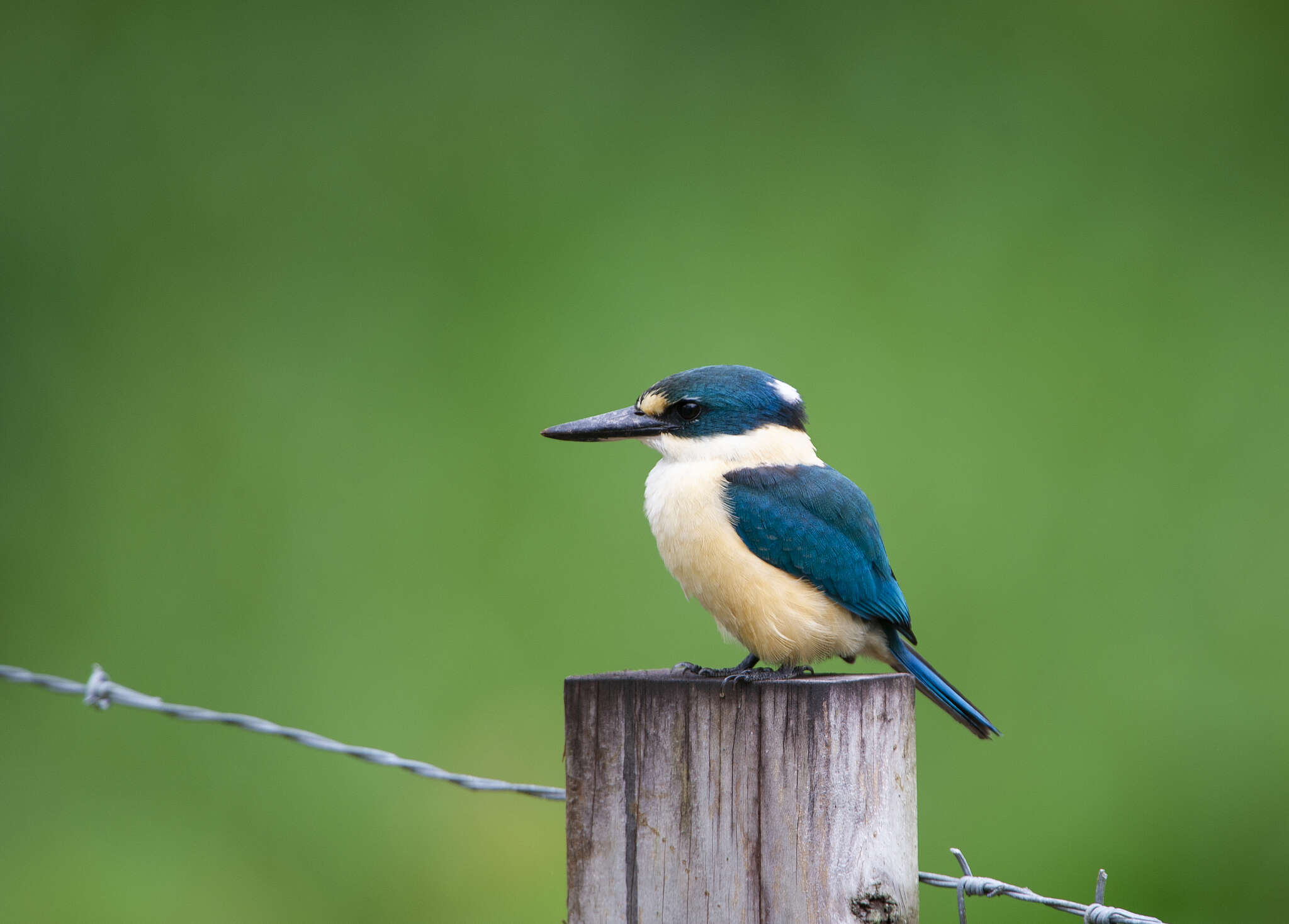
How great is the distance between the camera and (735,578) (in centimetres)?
220

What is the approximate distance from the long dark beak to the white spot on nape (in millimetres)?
245

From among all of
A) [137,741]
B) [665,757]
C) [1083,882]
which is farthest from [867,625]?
[137,741]

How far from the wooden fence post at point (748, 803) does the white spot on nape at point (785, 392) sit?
901mm

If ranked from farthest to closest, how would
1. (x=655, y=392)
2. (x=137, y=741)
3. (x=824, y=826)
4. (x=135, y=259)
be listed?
1. (x=135, y=259)
2. (x=137, y=741)
3. (x=655, y=392)
4. (x=824, y=826)

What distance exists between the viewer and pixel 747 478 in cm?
228

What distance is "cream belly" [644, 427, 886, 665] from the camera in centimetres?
218

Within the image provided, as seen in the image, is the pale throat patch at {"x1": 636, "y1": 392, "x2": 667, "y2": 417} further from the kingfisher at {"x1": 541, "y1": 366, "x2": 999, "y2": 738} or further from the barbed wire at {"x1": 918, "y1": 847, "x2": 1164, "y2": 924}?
the barbed wire at {"x1": 918, "y1": 847, "x2": 1164, "y2": 924}

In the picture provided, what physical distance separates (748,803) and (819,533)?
746mm

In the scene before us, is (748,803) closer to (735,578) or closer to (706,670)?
(706,670)

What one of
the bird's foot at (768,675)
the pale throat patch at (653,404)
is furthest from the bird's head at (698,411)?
the bird's foot at (768,675)

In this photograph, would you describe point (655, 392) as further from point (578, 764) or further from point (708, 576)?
point (578, 764)

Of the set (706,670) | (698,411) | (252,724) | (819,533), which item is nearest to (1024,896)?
(706,670)

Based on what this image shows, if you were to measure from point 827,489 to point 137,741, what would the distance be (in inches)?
174

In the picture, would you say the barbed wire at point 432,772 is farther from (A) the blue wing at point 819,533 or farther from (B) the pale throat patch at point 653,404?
(B) the pale throat patch at point 653,404
